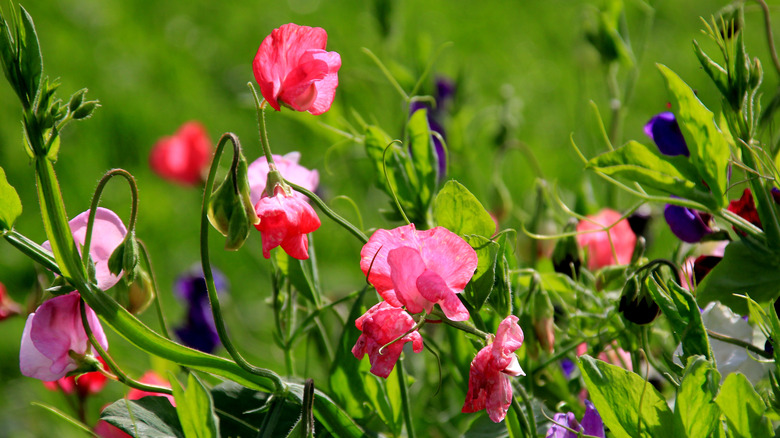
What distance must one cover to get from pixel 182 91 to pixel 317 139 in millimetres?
473

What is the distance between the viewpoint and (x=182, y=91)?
Answer: 2.32 metres

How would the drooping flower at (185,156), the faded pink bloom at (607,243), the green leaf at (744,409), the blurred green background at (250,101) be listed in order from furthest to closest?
the drooping flower at (185,156) < the blurred green background at (250,101) < the faded pink bloom at (607,243) < the green leaf at (744,409)

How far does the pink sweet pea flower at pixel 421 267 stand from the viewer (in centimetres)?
40

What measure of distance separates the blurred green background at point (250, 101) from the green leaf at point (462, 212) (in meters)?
0.50

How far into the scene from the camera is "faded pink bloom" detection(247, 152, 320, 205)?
559 mm

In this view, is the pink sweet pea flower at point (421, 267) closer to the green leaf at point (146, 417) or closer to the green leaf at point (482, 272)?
the green leaf at point (482, 272)

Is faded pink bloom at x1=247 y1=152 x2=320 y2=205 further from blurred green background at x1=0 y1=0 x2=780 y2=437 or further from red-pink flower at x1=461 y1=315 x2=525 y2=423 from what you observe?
blurred green background at x1=0 y1=0 x2=780 y2=437

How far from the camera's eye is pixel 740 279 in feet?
1.66

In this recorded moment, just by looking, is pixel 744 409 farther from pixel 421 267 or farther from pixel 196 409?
pixel 196 409

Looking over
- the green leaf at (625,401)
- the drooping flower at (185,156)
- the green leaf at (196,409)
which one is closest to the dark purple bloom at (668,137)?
the green leaf at (625,401)

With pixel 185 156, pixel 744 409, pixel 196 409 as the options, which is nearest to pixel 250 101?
pixel 185 156

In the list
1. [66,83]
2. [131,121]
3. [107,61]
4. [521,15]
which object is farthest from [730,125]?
[521,15]

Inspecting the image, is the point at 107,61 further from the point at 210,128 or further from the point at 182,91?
the point at 210,128

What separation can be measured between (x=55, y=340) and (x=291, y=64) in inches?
8.5
